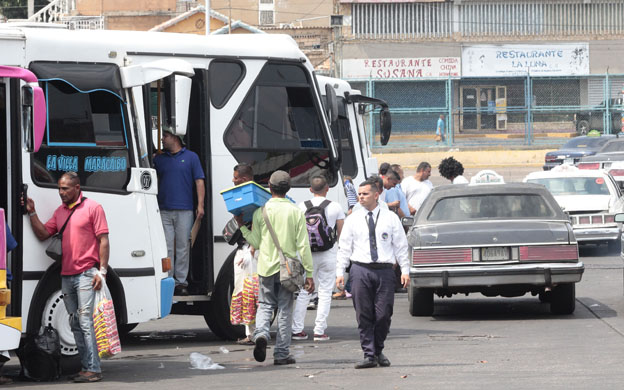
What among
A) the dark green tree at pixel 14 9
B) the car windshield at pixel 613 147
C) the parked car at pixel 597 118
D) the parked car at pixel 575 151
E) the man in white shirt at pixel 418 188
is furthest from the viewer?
the dark green tree at pixel 14 9

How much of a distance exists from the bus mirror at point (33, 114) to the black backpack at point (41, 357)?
5.32 feet

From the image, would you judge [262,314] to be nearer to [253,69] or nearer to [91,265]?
[91,265]

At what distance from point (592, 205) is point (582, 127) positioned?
24671 millimetres

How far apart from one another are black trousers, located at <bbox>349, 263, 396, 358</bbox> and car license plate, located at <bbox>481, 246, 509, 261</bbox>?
3.49 m

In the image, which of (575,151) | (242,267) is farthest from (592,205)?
(575,151)

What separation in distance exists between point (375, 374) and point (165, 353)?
2717 mm

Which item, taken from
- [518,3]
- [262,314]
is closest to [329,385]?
[262,314]

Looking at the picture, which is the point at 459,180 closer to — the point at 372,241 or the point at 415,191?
the point at 415,191

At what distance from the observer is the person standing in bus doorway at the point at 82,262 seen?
997 cm

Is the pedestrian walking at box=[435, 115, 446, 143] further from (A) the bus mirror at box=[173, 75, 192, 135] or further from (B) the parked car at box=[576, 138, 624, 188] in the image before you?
(A) the bus mirror at box=[173, 75, 192, 135]

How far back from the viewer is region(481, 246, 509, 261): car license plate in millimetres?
13945

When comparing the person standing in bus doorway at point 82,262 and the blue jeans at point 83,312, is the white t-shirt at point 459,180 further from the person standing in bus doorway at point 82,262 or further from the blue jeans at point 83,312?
the blue jeans at point 83,312

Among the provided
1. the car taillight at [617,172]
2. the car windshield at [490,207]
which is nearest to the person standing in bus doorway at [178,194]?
the car windshield at [490,207]

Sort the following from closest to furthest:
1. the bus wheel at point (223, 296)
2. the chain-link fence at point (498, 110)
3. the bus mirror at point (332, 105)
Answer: the bus wheel at point (223, 296) → the bus mirror at point (332, 105) → the chain-link fence at point (498, 110)
